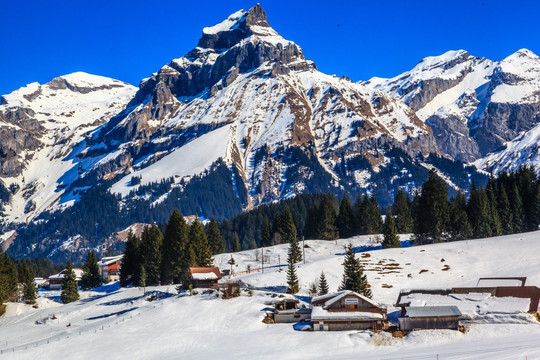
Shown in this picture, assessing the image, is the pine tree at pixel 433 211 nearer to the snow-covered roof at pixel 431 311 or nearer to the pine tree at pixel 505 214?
the pine tree at pixel 505 214

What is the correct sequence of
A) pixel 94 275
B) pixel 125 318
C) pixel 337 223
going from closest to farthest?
pixel 125 318, pixel 94 275, pixel 337 223

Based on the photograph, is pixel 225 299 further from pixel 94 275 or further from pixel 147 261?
pixel 94 275

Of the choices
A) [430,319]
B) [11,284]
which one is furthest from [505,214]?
[11,284]

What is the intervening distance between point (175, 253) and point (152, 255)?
7211mm

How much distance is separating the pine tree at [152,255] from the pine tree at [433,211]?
2129 inches

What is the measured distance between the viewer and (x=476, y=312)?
69312 millimetres

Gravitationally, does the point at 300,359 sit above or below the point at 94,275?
below

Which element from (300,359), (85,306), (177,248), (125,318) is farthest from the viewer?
(177,248)

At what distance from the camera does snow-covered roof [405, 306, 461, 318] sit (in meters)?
66.7

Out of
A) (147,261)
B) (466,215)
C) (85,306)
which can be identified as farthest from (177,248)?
(466,215)

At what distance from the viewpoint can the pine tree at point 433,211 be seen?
12125 cm

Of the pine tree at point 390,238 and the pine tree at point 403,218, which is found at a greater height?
the pine tree at point 403,218

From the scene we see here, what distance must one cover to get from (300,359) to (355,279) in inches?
1013

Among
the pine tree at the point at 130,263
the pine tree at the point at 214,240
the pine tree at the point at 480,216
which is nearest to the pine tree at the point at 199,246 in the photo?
the pine tree at the point at 130,263
